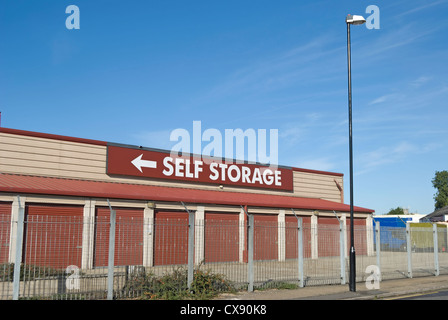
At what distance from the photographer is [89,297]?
12.6 meters

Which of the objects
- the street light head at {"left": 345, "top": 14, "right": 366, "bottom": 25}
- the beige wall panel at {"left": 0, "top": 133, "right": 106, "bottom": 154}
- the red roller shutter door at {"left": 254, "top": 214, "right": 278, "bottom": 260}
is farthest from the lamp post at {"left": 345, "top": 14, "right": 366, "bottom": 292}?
the beige wall panel at {"left": 0, "top": 133, "right": 106, "bottom": 154}

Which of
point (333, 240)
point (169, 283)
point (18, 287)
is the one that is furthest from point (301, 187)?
point (18, 287)

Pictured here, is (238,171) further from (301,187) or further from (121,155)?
(121,155)

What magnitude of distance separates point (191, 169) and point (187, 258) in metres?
13.0

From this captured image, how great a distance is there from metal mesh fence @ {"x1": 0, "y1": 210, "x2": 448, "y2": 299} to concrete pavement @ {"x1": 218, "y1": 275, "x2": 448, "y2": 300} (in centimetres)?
74

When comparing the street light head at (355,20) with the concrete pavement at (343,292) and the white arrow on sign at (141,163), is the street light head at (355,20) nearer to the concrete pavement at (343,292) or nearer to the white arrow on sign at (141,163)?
the concrete pavement at (343,292)

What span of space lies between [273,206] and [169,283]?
1681 centimetres

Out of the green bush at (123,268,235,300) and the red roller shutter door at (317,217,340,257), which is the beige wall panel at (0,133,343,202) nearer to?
the green bush at (123,268,235,300)

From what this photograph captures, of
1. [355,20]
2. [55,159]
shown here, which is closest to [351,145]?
[355,20]

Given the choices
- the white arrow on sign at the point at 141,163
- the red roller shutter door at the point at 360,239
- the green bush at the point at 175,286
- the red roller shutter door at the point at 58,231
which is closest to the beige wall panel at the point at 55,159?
the white arrow on sign at the point at 141,163

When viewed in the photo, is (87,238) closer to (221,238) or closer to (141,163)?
(221,238)

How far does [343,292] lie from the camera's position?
1534 centimetres

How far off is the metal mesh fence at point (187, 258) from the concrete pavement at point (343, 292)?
29.3 inches

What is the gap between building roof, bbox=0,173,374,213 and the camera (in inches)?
829
